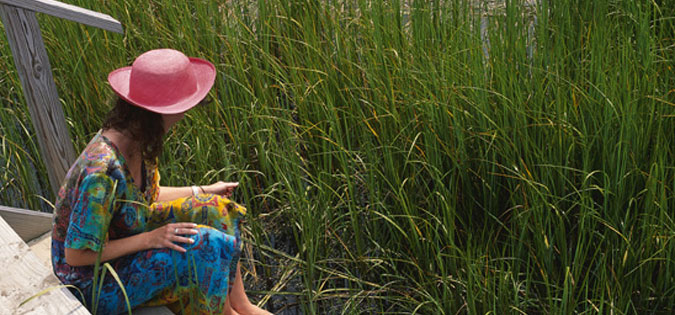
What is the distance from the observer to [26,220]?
2.43 meters

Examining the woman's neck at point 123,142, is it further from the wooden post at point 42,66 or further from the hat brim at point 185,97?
the wooden post at point 42,66

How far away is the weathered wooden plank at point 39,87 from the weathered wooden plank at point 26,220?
0.44 feet

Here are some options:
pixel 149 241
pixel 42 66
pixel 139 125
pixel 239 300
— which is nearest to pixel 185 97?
pixel 139 125

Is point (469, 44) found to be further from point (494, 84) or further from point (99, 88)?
point (99, 88)

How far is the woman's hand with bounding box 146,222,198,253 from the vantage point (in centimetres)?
183

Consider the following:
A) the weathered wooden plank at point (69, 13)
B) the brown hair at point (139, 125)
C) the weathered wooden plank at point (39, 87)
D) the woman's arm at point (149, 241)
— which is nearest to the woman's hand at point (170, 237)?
the woman's arm at point (149, 241)

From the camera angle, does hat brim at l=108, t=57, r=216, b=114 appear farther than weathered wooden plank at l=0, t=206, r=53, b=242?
No

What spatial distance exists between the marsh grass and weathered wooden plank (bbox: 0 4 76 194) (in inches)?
15.1

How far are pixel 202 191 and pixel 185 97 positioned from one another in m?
Answer: 0.44

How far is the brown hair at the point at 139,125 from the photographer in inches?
71.1

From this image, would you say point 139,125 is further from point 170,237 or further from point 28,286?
point 28,286

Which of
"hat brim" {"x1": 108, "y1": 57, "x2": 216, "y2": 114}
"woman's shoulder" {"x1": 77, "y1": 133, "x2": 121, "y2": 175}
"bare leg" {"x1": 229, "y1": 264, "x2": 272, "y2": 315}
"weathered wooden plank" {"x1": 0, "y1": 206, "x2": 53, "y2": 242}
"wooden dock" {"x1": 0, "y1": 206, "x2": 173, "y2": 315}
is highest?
"hat brim" {"x1": 108, "y1": 57, "x2": 216, "y2": 114}

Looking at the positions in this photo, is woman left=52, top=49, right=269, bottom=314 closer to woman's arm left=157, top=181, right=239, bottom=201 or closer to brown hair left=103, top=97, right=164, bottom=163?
brown hair left=103, top=97, right=164, bottom=163

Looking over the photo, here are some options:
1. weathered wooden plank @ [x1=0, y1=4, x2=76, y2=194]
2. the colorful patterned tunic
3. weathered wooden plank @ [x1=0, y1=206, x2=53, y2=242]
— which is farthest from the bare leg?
weathered wooden plank @ [x1=0, y1=4, x2=76, y2=194]
